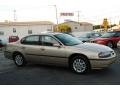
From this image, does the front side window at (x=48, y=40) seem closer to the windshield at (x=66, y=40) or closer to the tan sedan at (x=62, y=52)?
the tan sedan at (x=62, y=52)

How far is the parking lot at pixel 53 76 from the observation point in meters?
7.10

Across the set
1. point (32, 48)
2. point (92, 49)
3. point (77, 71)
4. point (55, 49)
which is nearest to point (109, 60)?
point (92, 49)

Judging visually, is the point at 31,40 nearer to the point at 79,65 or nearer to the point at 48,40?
the point at 48,40

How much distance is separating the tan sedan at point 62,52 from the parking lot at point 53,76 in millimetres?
343

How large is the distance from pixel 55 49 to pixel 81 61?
3.60 feet

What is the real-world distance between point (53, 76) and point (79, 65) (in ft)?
3.23

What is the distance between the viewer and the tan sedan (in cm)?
778

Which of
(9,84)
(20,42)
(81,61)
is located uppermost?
(20,42)

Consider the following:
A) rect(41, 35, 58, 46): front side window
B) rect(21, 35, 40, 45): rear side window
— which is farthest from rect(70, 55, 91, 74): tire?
rect(21, 35, 40, 45): rear side window

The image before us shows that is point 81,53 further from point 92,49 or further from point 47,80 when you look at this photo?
point 47,80

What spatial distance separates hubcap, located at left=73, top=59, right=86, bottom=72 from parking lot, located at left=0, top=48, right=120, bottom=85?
23 centimetres

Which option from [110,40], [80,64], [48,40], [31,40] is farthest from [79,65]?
[110,40]

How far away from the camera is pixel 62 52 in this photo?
8.30 m

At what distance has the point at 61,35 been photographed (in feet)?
29.9
